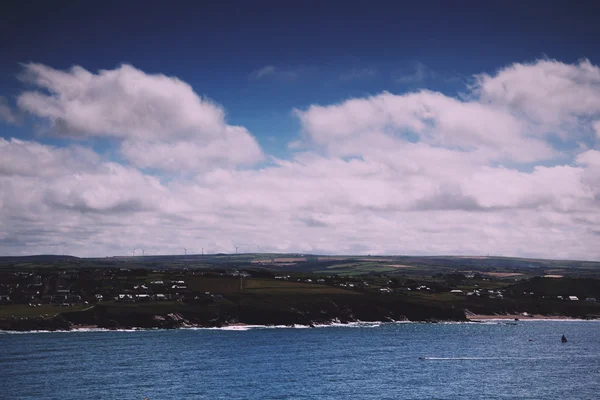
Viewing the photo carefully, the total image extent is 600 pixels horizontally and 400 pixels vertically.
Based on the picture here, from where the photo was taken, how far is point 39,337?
175125mm

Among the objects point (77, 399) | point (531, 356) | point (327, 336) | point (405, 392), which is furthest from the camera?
point (327, 336)

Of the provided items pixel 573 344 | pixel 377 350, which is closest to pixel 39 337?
pixel 377 350

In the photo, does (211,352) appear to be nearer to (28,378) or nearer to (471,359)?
(28,378)

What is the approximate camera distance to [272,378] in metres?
119

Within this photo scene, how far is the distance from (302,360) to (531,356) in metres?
57.6

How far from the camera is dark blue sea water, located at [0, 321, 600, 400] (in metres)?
106

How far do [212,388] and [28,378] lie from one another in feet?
119

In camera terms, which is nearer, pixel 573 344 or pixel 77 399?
pixel 77 399

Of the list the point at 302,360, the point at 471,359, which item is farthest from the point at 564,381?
the point at 302,360

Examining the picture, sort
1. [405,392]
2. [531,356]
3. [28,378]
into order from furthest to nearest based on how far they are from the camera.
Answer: [531,356] < [28,378] < [405,392]

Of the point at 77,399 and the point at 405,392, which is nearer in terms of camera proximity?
the point at 77,399

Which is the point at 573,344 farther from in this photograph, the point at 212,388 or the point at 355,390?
the point at 212,388

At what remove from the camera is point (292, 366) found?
433ft

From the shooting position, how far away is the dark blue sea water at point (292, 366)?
4176 inches
